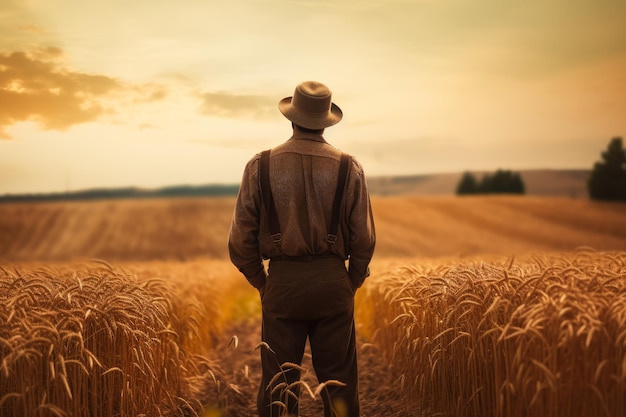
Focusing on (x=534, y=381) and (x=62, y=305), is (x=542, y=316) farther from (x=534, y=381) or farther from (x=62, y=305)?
(x=62, y=305)

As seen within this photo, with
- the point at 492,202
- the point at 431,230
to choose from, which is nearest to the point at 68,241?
the point at 431,230

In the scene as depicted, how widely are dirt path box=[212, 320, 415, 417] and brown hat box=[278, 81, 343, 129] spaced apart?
1.70m

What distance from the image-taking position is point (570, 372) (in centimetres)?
336

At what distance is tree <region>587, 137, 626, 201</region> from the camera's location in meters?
47.5

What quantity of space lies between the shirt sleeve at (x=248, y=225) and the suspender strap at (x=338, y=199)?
1.72ft

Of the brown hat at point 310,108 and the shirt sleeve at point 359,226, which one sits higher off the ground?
the brown hat at point 310,108

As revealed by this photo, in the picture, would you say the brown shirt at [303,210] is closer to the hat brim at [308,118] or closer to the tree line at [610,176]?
the hat brim at [308,118]

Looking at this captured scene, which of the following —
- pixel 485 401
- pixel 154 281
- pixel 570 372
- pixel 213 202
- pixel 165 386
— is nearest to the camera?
pixel 570 372

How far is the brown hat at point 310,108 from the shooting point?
4.21m

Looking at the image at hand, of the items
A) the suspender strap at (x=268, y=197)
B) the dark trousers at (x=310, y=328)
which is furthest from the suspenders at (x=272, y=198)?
the dark trousers at (x=310, y=328)

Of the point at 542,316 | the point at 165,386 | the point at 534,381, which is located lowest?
the point at 165,386

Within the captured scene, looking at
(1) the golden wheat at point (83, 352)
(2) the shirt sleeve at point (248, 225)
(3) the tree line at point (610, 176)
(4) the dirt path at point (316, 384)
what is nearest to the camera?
(1) the golden wheat at point (83, 352)

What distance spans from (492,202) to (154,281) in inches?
1483

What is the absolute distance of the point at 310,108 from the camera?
4.23m
